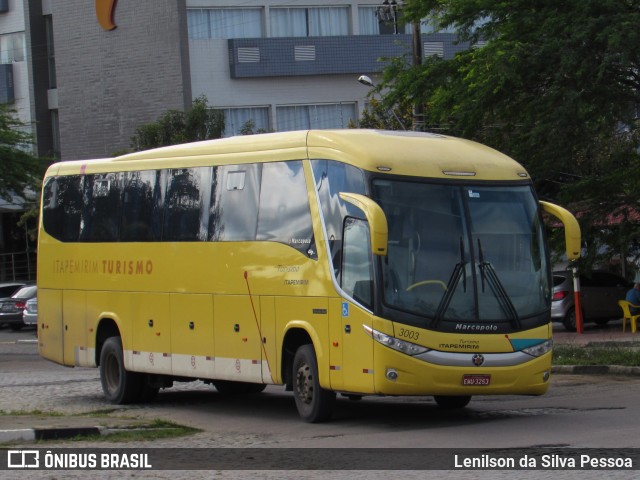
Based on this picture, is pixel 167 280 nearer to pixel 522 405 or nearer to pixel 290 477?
pixel 522 405

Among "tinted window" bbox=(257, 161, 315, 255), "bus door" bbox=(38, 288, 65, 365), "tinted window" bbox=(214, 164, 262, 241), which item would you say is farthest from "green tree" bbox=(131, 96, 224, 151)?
"tinted window" bbox=(257, 161, 315, 255)

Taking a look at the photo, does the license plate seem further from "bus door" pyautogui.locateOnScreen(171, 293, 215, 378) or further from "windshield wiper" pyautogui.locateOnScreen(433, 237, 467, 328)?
"bus door" pyautogui.locateOnScreen(171, 293, 215, 378)

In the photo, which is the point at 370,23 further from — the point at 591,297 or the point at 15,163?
the point at 591,297

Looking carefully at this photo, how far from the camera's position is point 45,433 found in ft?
41.8

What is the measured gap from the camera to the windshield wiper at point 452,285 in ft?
44.0

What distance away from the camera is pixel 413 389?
13.3 m

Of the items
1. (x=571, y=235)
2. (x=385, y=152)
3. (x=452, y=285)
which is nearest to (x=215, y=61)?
(x=385, y=152)

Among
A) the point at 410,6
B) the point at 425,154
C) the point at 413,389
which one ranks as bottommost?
the point at 413,389

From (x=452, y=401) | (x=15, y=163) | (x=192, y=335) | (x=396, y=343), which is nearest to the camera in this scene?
(x=396, y=343)

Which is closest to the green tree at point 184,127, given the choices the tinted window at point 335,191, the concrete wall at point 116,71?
the concrete wall at point 116,71

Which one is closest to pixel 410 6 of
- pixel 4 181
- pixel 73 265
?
pixel 73 265

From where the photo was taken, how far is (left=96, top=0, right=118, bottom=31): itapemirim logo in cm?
4906

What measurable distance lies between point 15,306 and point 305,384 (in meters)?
29.9

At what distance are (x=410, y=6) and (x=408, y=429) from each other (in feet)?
54.0
